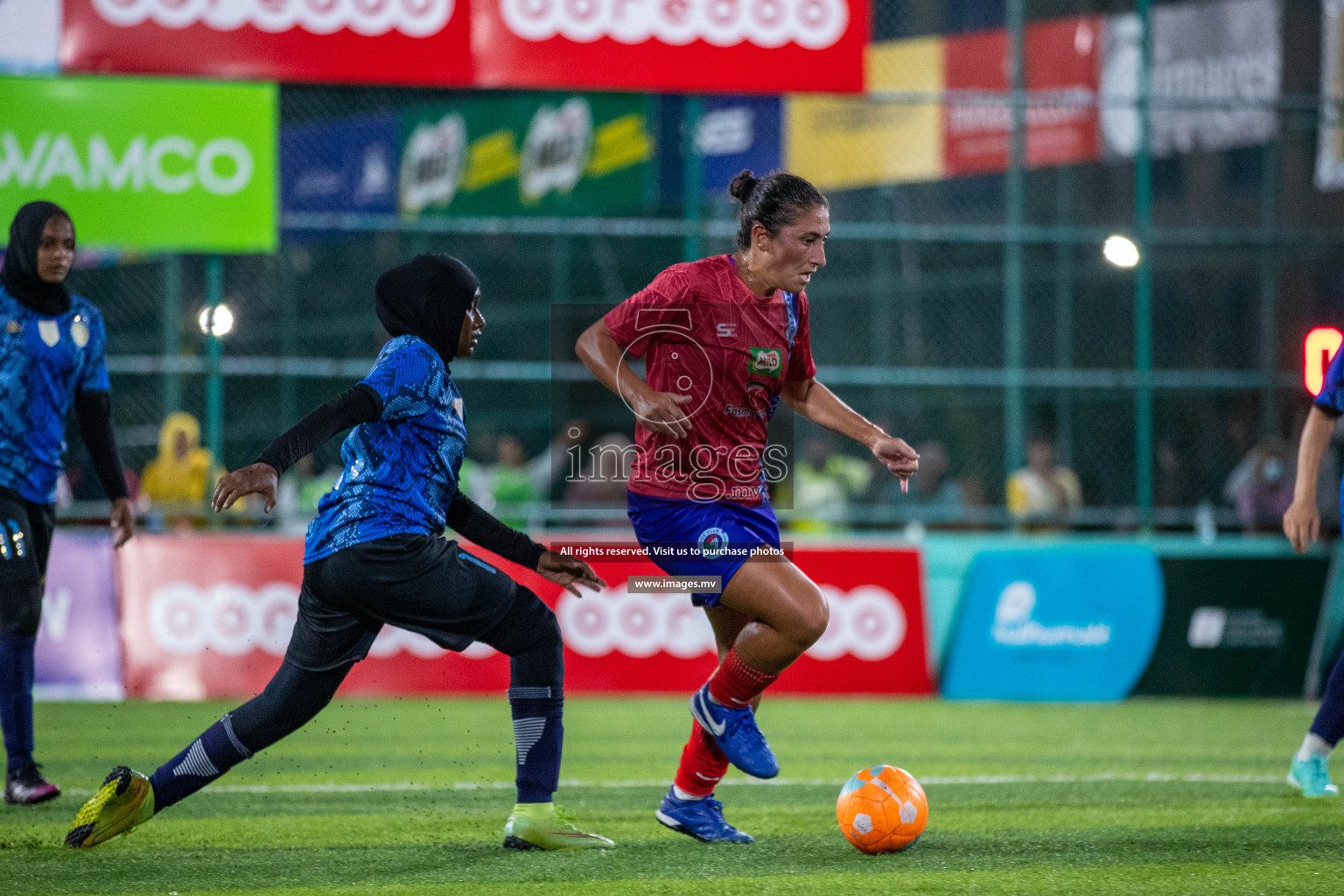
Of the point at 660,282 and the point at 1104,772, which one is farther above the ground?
the point at 660,282

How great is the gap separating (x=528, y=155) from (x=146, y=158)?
382 inches

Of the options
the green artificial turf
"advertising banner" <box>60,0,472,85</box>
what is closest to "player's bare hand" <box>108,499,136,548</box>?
the green artificial turf

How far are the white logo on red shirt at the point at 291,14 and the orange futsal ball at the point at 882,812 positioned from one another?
9.13m

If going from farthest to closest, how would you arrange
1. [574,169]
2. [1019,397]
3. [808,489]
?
[574,169]
[808,489]
[1019,397]

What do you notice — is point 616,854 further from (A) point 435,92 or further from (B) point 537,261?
(B) point 537,261

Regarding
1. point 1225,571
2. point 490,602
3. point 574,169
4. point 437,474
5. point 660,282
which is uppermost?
point 574,169

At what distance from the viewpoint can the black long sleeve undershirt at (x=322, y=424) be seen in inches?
177

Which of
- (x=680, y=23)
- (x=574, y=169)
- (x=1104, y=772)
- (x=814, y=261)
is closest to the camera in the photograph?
(x=814, y=261)

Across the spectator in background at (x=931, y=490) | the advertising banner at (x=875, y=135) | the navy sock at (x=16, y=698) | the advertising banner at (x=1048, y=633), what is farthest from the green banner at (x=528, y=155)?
the navy sock at (x=16, y=698)

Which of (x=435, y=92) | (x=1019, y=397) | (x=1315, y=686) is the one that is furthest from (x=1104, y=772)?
(x=435, y=92)

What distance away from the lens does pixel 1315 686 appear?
1231 centimetres

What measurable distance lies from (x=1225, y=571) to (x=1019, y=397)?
244 centimetres

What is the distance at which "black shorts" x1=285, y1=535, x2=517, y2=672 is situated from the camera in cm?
489

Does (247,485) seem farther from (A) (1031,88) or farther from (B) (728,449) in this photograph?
(A) (1031,88)
